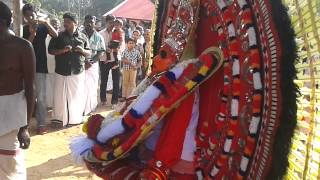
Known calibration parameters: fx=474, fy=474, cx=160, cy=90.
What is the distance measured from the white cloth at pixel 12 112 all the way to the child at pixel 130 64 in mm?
6135

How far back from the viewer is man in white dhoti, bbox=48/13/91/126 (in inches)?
269

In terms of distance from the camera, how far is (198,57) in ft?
5.63

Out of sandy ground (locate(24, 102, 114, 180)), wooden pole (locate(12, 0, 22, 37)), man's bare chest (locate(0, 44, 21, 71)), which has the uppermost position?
wooden pole (locate(12, 0, 22, 37))

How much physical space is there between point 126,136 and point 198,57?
393 millimetres

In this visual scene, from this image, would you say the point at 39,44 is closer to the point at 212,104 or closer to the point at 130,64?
the point at 130,64

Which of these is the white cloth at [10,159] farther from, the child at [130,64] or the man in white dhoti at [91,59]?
the child at [130,64]

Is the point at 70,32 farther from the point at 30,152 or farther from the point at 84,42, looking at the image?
the point at 30,152

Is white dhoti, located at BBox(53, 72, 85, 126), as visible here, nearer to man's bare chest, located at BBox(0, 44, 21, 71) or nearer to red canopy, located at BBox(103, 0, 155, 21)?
Result: man's bare chest, located at BBox(0, 44, 21, 71)

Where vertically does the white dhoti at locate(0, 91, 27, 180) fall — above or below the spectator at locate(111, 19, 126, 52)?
below

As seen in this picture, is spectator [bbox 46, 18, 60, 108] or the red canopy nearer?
spectator [bbox 46, 18, 60, 108]

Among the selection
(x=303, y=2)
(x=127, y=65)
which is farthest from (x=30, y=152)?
(x=303, y=2)

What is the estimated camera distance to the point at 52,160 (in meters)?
5.78

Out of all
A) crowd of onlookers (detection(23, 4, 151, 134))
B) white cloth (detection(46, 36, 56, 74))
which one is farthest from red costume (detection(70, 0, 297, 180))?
white cloth (detection(46, 36, 56, 74))

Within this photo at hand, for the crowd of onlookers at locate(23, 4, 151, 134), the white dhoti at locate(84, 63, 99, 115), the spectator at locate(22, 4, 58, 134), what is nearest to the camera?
the spectator at locate(22, 4, 58, 134)
